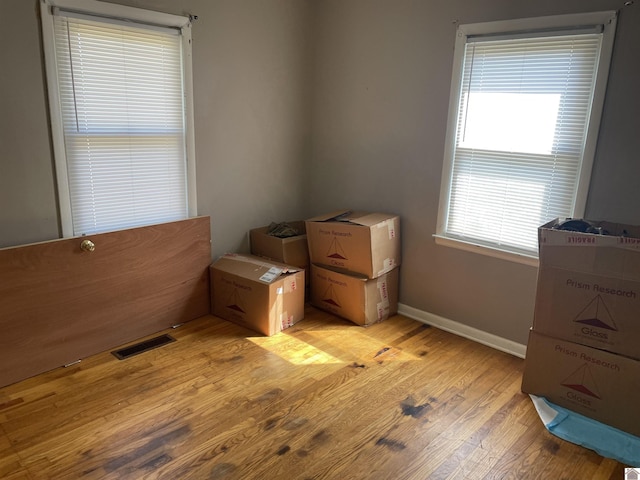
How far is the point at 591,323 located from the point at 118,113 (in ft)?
8.96

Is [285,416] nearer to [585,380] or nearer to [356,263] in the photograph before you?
[356,263]

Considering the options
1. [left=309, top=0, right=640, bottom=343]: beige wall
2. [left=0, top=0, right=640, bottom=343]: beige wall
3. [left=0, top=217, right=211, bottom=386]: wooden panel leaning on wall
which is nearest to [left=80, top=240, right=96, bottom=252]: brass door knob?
[left=0, top=217, right=211, bottom=386]: wooden panel leaning on wall

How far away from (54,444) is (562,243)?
246cm

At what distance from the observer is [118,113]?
2688 mm

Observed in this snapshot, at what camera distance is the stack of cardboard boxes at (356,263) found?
3.14 metres

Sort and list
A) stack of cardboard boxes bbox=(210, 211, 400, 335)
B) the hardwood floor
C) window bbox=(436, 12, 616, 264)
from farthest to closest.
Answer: stack of cardboard boxes bbox=(210, 211, 400, 335) → window bbox=(436, 12, 616, 264) → the hardwood floor

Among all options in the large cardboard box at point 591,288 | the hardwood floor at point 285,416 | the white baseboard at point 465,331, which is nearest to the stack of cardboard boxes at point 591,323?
the large cardboard box at point 591,288

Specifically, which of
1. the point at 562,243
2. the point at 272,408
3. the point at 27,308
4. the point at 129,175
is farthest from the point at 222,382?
the point at 562,243

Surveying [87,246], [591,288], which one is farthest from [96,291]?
[591,288]

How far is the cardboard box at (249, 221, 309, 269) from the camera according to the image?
342 centimetres

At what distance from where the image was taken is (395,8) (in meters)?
3.14

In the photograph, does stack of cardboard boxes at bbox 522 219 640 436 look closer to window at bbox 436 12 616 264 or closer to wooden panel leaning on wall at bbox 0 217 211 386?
window at bbox 436 12 616 264

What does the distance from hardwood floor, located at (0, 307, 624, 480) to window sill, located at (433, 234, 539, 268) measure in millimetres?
613

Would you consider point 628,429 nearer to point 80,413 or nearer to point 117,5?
point 80,413
